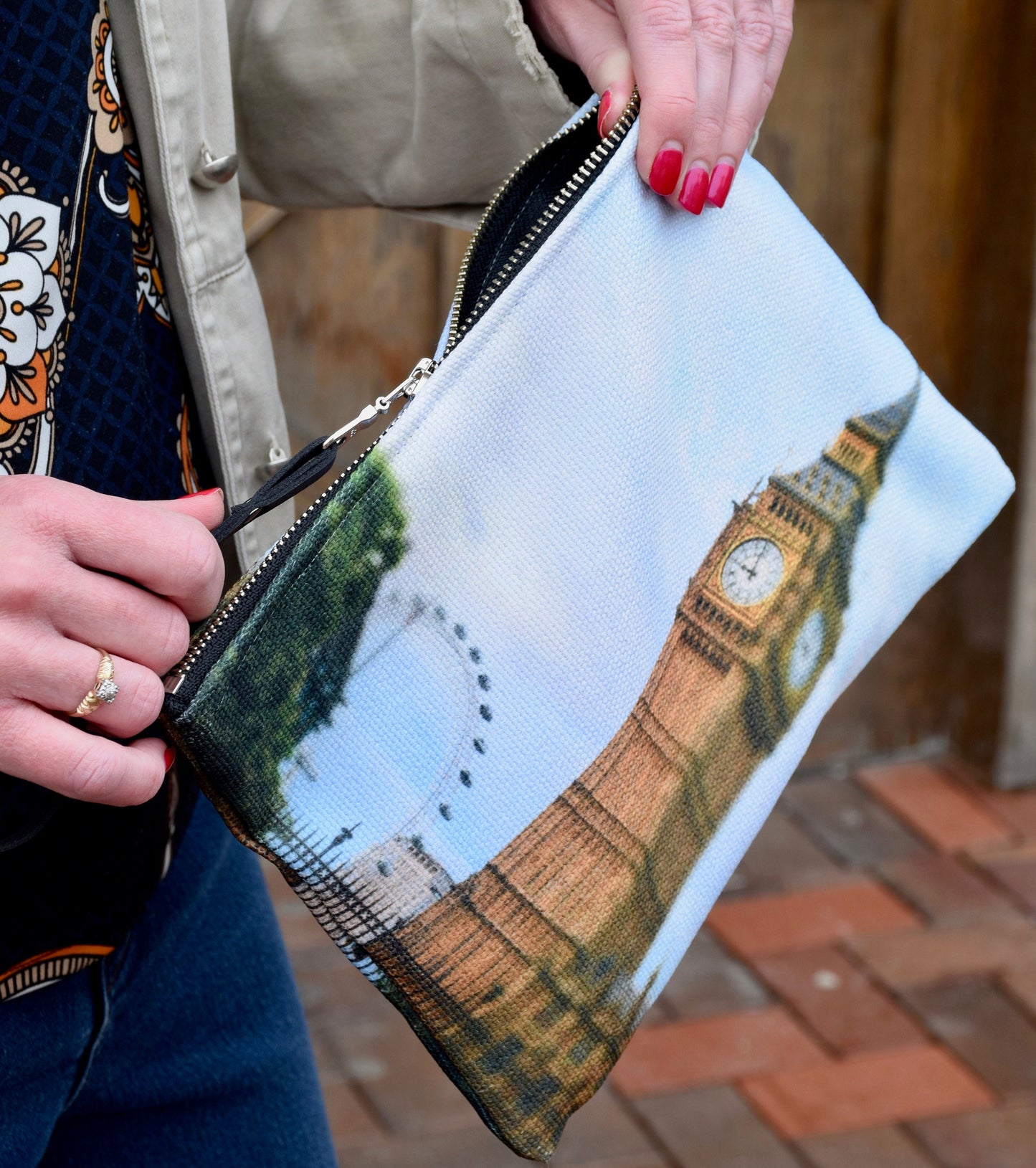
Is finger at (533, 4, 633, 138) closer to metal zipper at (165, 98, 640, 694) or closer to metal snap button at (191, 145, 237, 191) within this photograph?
metal zipper at (165, 98, 640, 694)

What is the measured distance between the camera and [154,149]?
87cm

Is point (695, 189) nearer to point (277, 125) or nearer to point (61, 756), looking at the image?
point (277, 125)

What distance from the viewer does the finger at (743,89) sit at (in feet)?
2.88

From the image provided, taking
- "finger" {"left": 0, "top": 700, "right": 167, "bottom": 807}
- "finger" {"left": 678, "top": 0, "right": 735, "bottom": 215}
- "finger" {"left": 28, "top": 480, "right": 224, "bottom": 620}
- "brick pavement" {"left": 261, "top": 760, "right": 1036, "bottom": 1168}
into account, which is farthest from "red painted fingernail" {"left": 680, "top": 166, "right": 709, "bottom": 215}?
"brick pavement" {"left": 261, "top": 760, "right": 1036, "bottom": 1168}

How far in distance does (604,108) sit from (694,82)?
0.23 feet

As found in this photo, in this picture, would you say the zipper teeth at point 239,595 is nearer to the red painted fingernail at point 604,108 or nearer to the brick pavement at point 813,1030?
the red painted fingernail at point 604,108

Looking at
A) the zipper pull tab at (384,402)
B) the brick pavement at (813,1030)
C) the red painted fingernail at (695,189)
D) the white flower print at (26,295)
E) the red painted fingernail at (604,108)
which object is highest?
the red painted fingernail at (604,108)

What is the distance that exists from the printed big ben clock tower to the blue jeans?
0.24 meters

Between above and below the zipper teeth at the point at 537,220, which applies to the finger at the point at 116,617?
below

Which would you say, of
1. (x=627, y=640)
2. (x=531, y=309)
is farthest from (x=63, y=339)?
(x=627, y=640)

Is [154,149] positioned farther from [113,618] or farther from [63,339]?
[113,618]

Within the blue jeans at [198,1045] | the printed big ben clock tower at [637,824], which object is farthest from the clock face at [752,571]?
the blue jeans at [198,1045]

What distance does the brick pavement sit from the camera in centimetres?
204

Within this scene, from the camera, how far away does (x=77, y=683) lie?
0.68 meters
